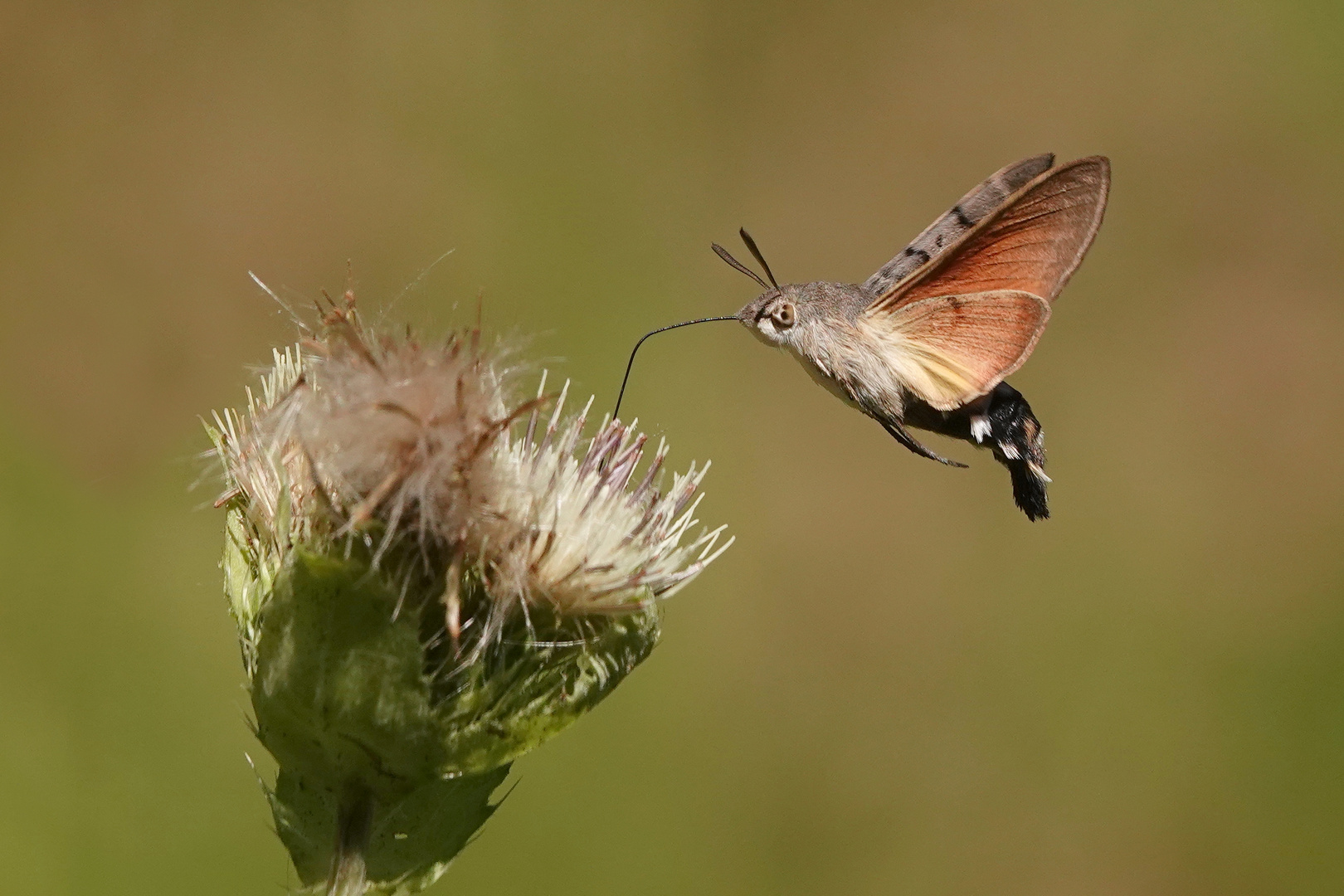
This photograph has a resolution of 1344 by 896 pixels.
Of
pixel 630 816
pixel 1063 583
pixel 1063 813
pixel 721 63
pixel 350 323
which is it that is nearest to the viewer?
pixel 350 323

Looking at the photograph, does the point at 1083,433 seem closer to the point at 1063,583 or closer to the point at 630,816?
the point at 1063,583

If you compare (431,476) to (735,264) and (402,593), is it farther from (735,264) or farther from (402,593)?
(735,264)

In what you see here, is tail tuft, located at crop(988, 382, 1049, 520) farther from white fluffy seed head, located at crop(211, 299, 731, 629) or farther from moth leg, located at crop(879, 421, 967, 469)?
white fluffy seed head, located at crop(211, 299, 731, 629)

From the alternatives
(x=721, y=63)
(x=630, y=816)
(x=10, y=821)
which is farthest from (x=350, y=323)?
(x=721, y=63)

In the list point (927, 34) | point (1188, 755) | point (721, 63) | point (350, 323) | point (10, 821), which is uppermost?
point (721, 63)

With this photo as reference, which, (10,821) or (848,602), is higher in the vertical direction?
(10,821)

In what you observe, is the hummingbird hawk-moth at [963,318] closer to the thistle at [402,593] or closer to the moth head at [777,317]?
the moth head at [777,317]

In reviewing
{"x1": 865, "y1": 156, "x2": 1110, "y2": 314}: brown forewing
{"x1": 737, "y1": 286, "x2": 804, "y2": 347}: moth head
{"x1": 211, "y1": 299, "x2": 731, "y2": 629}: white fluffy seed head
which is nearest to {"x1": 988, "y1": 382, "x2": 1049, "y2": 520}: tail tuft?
{"x1": 865, "y1": 156, "x2": 1110, "y2": 314}: brown forewing

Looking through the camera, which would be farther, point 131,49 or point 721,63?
point 721,63
